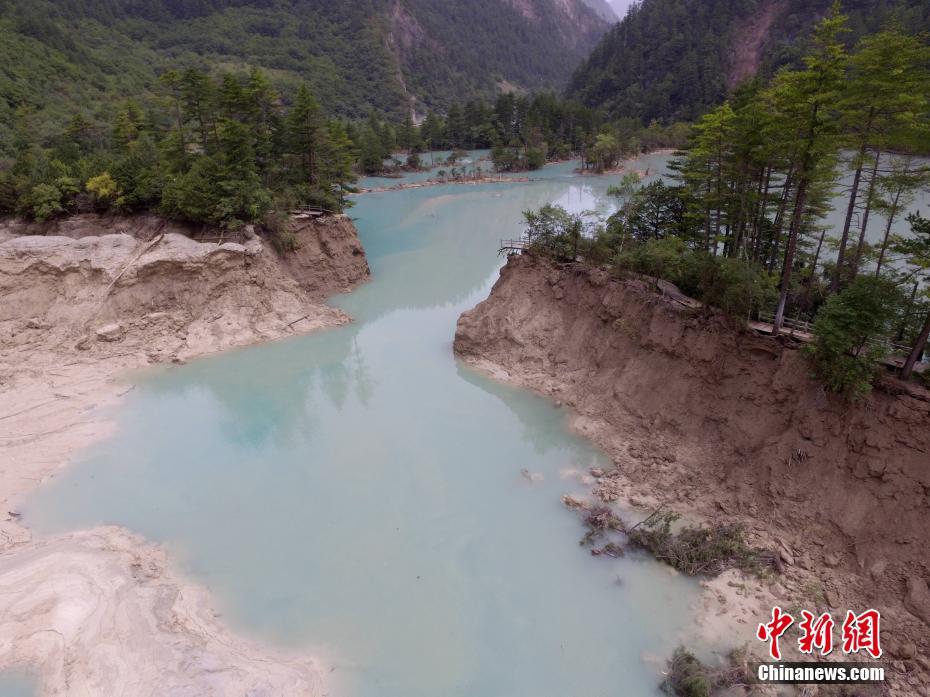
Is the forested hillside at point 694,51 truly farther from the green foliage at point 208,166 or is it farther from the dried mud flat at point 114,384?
the dried mud flat at point 114,384

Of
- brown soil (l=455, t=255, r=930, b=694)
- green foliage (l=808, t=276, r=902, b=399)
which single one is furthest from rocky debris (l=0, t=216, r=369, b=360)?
green foliage (l=808, t=276, r=902, b=399)

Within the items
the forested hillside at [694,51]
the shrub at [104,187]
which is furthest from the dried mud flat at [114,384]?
the forested hillside at [694,51]

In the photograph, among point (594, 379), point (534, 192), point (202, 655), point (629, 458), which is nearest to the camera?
point (202, 655)

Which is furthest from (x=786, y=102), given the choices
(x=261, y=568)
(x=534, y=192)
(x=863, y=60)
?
(x=534, y=192)

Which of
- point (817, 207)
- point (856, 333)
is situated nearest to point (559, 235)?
point (817, 207)

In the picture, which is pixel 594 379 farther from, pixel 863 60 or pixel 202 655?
pixel 202 655

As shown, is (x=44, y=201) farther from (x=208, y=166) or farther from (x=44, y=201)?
(x=208, y=166)

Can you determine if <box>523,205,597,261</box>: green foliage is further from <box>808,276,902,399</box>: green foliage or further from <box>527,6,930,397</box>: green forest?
<box>808,276,902,399</box>: green foliage
